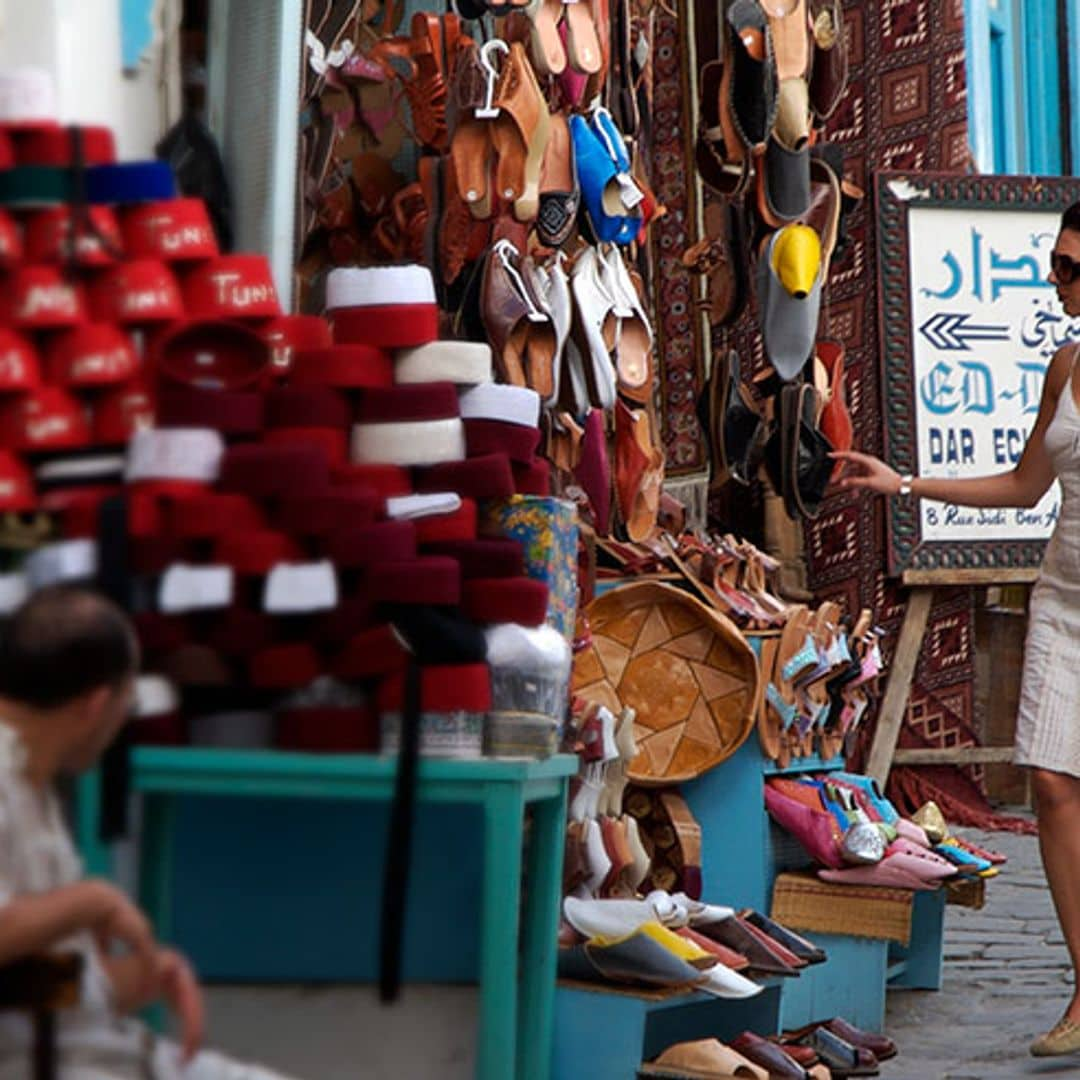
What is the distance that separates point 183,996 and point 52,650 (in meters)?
0.25

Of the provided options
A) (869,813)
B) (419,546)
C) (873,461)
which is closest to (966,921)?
(869,813)

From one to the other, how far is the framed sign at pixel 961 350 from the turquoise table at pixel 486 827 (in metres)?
4.89

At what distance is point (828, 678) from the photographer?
4855mm

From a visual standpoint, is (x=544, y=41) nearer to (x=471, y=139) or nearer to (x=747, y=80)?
(x=471, y=139)

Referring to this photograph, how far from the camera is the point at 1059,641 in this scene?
14.1 ft

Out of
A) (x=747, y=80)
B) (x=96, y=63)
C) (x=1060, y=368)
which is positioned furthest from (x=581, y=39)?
(x=96, y=63)

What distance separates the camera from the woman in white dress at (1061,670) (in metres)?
4.25

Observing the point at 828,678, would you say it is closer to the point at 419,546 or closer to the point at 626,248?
the point at 626,248

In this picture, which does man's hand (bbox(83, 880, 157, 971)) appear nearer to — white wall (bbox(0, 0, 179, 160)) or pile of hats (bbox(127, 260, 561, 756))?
pile of hats (bbox(127, 260, 561, 756))

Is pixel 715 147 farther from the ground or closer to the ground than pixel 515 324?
farther from the ground

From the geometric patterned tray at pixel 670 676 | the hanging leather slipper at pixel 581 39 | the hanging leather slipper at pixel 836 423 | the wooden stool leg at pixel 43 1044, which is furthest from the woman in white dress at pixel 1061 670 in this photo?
the wooden stool leg at pixel 43 1044

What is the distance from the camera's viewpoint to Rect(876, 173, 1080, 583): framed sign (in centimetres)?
751

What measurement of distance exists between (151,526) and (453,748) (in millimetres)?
483

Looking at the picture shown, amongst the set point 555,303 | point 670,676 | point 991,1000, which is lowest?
point 991,1000
